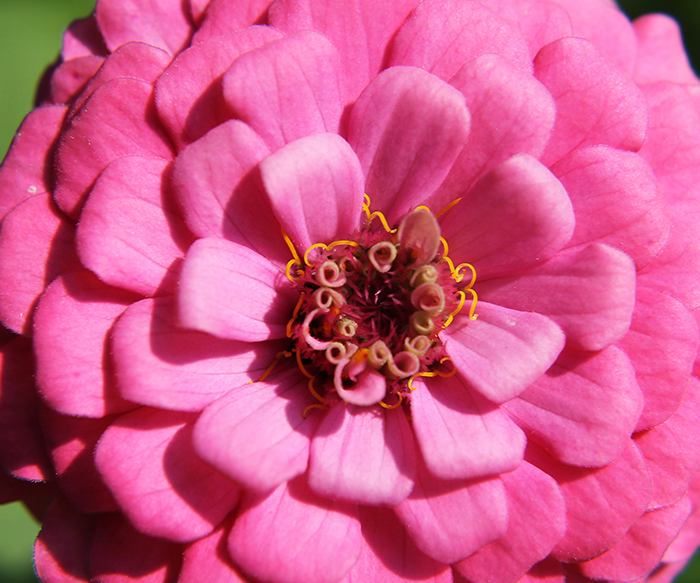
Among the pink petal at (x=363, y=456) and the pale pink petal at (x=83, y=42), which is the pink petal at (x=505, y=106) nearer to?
the pink petal at (x=363, y=456)

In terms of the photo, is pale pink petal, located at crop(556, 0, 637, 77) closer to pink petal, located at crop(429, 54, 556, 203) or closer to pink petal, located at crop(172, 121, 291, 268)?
pink petal, located at crop(429, 54, 556, 203)

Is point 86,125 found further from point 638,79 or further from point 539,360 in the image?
point 638,79

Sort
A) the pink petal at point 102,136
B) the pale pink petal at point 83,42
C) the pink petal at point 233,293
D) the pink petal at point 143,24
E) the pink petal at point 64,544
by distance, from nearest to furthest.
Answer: the pink petal at point 233,293 → the pink petal at point 102,136 → the pink petal at point 64,544 → the pink petal at point 143,24 → the pale pink petal at point 83,42

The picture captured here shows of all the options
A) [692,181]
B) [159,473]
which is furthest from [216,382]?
[692,181]

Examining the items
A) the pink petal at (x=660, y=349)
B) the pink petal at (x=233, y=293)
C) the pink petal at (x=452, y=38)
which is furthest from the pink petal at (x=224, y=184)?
the pink petal at (x=660, y=349)

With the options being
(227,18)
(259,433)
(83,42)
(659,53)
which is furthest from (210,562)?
(659,53)

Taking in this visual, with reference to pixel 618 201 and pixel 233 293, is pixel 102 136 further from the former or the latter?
pixel 618 201
